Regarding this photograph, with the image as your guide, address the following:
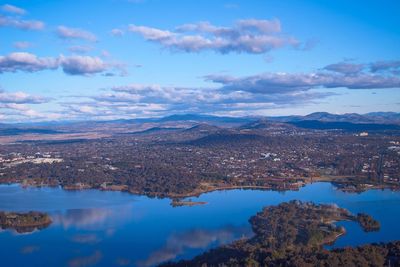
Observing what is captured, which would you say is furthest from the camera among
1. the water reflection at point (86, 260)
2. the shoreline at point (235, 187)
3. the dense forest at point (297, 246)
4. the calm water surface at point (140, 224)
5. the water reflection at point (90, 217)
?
the shoreline at point (235, 187)

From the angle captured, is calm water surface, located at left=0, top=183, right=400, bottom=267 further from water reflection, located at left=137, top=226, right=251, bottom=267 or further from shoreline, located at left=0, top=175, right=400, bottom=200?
shoreline, located at left=0, top=175, right=400, bottom=200

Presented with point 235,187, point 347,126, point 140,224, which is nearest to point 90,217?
point 140,224

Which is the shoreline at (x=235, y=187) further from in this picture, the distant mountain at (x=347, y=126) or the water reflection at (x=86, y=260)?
the distant mountain at (x=347, y=126)

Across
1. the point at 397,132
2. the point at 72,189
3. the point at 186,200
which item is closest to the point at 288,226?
the point at 186,200

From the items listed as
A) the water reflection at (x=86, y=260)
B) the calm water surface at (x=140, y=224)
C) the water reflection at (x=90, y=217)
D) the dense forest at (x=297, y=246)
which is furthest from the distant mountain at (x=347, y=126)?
the water reflection at (x=86, y=260)

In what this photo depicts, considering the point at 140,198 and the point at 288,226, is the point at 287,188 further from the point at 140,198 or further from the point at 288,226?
the point at 288,226

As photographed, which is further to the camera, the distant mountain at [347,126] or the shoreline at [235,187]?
the distant mountain at [347,126]

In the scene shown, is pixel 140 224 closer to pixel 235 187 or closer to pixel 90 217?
pixel 90 217

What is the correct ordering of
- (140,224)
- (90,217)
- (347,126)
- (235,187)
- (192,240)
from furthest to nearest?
(347,126) < (235,187) < (90,217) < (140,224) < (192,240)
